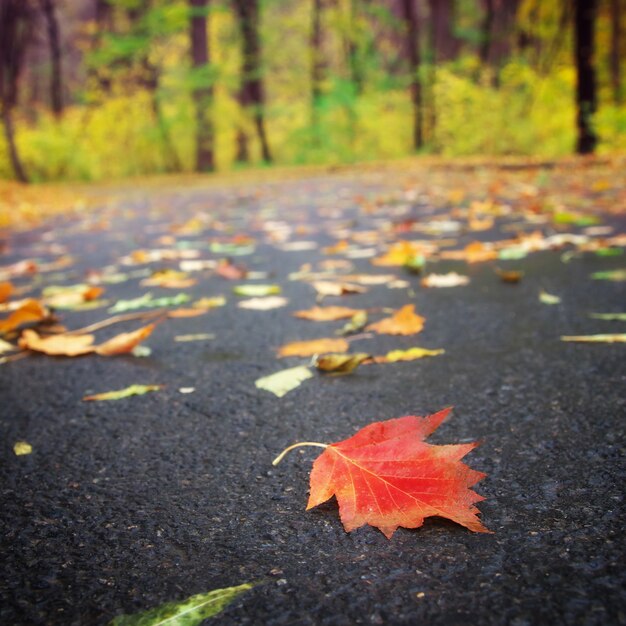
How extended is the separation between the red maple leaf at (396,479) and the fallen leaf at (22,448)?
1.91 feet

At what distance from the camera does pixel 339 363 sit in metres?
1.54

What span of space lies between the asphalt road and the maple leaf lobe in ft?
0.07

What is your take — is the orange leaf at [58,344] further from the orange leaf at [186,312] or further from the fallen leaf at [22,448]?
the fallen leaf at [22,448]

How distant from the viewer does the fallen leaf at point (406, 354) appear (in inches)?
64.3

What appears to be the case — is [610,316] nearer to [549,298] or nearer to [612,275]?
[549,298]

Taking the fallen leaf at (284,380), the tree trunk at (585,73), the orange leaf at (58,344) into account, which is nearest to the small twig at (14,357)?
the orange leaf at (58,344)

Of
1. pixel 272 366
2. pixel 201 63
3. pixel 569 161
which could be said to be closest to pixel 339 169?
pixel 201 63

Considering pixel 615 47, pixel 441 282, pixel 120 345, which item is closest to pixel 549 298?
pixel 441 282

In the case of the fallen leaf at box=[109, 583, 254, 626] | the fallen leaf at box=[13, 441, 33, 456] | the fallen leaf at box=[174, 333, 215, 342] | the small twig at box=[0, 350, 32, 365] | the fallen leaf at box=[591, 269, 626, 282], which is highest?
the fallen leaf at box=[591, 269, 626, 282]

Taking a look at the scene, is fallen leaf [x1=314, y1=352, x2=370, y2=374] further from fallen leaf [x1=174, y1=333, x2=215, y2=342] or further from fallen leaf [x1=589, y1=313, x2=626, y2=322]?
fallen leaf [x1=589, y1=313, x2=626, y2=322]

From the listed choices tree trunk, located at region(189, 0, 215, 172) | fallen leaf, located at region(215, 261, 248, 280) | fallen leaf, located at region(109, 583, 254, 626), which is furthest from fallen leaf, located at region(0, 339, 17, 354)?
tree trunk, located at region(189, 0, 215, 172)

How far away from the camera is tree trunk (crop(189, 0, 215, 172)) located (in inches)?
682

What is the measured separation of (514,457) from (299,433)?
39 cm

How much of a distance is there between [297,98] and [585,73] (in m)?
16.7
